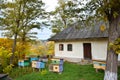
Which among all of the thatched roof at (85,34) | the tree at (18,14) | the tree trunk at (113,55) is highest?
the tree at (18,14)

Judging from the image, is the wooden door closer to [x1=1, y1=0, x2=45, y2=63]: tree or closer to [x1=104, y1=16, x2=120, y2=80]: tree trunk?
[x1=1, y1=0, x2=45, y2=63]: tree

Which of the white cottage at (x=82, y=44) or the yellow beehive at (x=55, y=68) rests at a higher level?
the white cottage at (x=82, y=44)

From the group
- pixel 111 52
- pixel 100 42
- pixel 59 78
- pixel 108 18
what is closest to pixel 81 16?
pixel 108 18

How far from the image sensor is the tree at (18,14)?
17031 millimetres

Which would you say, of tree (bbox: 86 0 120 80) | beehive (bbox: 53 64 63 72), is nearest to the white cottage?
beehive (bbox: 53 64 63 72)

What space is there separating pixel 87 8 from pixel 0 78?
22.7 ft

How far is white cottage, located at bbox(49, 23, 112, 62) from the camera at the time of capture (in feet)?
54.2

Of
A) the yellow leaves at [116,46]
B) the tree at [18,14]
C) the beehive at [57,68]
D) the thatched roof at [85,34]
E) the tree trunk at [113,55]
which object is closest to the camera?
the yellow leaves at [116,46]

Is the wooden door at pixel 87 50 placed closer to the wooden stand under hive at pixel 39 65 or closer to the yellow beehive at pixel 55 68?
the wooden stand under hive at pixel 39 65

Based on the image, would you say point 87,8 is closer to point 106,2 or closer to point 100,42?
point 106,2

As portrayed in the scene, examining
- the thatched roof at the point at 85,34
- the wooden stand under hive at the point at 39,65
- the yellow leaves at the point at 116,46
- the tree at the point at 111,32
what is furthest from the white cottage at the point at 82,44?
the yellow leaves at the point at 116,46

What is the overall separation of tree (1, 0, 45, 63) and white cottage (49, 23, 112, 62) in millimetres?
4560

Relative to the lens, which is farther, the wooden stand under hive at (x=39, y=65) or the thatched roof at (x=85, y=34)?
the thatched roof at (x=85, y=34)

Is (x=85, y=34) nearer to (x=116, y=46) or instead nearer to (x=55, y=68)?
(x=55, y=68)
